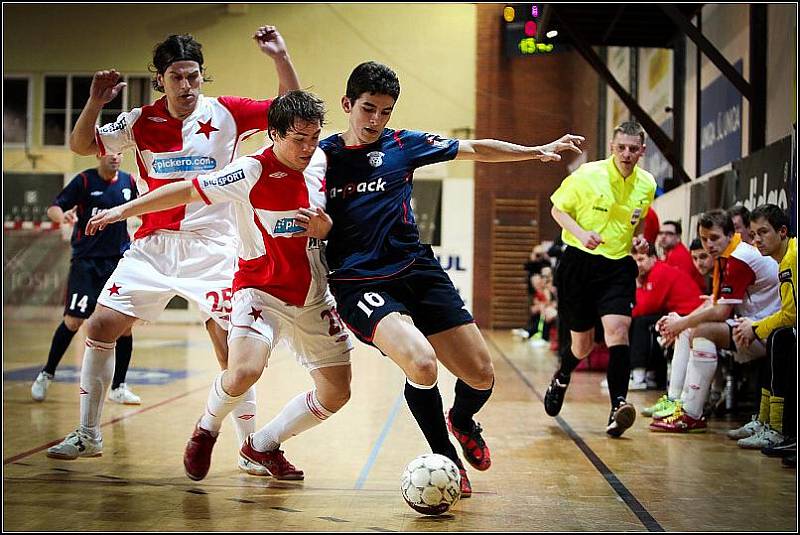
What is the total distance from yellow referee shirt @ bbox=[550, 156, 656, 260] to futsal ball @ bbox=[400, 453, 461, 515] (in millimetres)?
2560

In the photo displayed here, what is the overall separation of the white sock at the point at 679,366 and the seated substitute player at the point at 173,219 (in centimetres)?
334

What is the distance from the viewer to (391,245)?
379cm

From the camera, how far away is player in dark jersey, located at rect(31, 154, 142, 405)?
682 cm

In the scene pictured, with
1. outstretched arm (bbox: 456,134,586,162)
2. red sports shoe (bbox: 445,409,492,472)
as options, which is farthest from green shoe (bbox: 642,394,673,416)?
outstretched arm (bbox: 456,134,586,162)

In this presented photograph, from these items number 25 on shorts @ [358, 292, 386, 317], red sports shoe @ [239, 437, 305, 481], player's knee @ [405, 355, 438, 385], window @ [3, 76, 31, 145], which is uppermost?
window @ [3, 76, 31, 145]

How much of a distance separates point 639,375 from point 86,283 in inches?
190

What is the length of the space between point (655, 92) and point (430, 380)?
33.3 feet

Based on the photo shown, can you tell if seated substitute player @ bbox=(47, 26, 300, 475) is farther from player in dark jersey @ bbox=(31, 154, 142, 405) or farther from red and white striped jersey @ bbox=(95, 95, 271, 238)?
player in dark jersey @ bbox=(31, 154, 142, 405)

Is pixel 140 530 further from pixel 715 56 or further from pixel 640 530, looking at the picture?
pixel 715 56

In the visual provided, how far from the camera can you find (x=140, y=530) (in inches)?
127

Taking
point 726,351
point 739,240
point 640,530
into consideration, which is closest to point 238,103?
point 640,530

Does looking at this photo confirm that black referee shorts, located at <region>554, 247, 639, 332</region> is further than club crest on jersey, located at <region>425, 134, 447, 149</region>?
Yes

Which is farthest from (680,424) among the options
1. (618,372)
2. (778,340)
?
(778,340)

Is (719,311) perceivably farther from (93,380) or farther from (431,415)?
(93,380)
